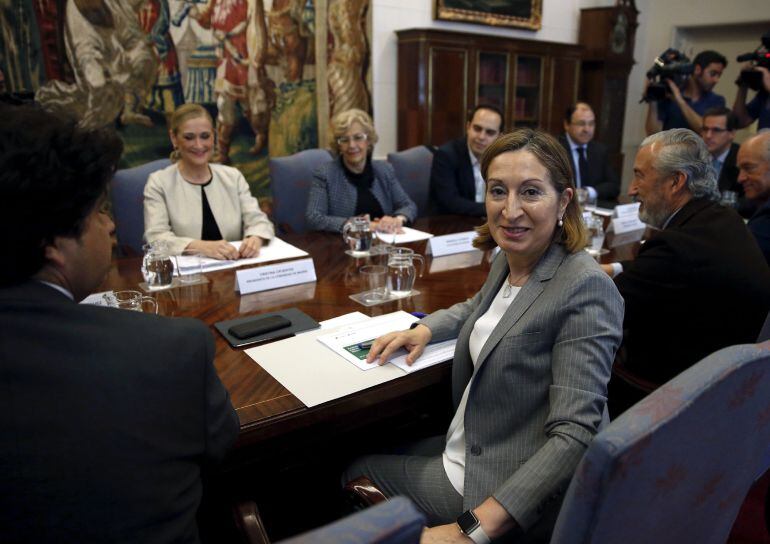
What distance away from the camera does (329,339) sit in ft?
4.76

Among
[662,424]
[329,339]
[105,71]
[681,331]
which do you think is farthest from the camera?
[105,71]

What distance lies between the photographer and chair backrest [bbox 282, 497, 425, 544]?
512mm

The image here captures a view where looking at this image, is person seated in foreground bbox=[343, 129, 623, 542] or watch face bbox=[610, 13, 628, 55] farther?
watch face bbox=[610, 13, 628, 55]

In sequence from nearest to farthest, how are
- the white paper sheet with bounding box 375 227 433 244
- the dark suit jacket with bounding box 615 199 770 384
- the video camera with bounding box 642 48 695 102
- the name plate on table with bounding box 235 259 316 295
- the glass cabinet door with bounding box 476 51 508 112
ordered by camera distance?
the dark suit jacket with bounding box 615 199 770 384
the name plate on table with bounding box 235 259 316 295
the white paper sheet with bounding box 375 227 433 244
the video camera with bounding box 642 48 695 102
the glass cabinet door with bounding box 476 51 508 112

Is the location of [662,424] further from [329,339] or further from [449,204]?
[449,204]

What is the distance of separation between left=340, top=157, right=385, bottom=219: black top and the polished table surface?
17.2 inches

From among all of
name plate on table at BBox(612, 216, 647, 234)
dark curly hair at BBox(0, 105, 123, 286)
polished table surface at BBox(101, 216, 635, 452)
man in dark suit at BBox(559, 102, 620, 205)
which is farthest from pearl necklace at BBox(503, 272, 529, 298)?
man in dark suit at BBox(559, 102, 620, 205)

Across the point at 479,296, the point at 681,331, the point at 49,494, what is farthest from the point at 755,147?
the point at 49,494

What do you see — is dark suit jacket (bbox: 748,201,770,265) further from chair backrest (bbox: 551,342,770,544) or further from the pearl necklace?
chair backrest (bbox: 551,342,770,544)

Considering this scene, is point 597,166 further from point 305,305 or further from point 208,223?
point 305,305

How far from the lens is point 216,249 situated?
2178mm

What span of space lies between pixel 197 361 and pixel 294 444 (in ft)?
1.79

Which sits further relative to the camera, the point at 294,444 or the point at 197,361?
the point at 294,444

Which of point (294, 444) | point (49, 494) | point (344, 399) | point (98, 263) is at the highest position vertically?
point (98, 263)
